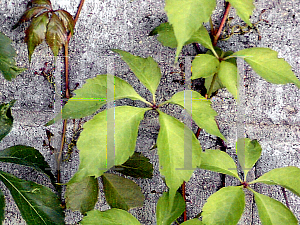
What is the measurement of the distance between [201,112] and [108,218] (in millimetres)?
370

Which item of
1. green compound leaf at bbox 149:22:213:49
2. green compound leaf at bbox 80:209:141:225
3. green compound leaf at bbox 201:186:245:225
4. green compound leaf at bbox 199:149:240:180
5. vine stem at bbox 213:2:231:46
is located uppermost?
vine stem at bbox 213:2:231:46

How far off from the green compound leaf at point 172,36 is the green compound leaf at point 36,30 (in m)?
0.32

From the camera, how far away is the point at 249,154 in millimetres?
835

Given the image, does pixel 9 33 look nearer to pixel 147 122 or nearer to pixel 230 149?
pixel 147 122

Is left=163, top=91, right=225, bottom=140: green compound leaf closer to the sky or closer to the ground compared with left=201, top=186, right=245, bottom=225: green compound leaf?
closer to the sky

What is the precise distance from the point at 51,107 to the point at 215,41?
1.86 feet

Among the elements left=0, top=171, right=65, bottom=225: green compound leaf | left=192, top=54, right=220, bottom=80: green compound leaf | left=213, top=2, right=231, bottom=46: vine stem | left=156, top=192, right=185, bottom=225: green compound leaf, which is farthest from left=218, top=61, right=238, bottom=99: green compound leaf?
left=0, top=171, right=65, bottom=225: green compound leaf

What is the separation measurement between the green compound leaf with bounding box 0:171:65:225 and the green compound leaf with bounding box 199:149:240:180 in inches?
16.9

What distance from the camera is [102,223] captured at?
0.74 m

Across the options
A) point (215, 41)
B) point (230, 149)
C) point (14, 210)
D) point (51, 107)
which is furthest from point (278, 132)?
point (14, 210)

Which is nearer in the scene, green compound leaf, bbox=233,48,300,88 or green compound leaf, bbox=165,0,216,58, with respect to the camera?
green compound leaf, bbox=165,0,216,58

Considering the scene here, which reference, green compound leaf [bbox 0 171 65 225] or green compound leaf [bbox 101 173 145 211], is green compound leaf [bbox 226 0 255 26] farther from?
green compound leaf [bbox 0 171 65 225]

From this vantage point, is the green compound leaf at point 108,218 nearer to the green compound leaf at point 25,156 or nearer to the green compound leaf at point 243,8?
the green compound leaf at point 25,156

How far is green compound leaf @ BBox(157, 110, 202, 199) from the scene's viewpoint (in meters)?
0.66
